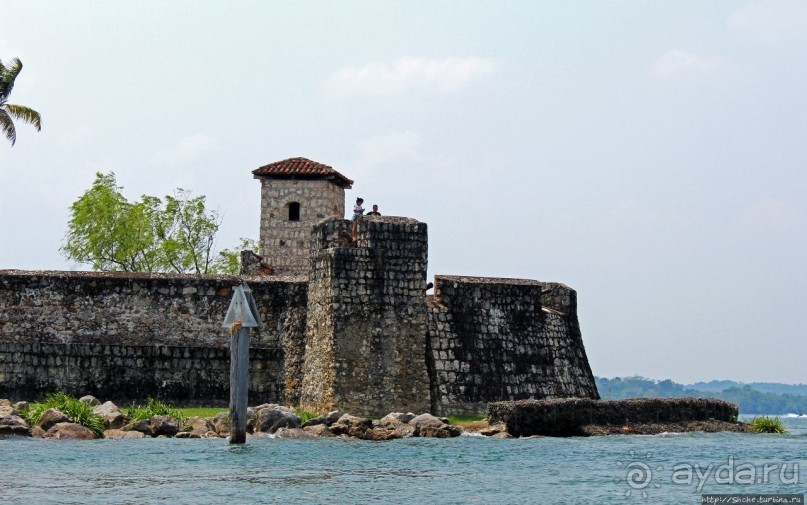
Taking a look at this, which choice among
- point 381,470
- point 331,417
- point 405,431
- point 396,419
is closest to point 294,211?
point 396,419

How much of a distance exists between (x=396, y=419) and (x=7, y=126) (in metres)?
12.9

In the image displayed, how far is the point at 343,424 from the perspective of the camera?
29.5 m

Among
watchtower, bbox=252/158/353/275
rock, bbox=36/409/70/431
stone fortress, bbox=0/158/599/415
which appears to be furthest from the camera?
watchtower, bbox=252/158/353/275

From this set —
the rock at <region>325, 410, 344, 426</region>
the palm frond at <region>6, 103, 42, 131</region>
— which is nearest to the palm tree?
the palm frond at <region>6, 103, 42, 131</region>

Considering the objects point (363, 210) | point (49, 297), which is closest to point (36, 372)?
point (49, 297)

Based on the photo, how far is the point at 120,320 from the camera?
109 feet

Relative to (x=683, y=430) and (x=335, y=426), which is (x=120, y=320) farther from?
(x=683, y=430)

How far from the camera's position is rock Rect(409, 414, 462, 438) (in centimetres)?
2992

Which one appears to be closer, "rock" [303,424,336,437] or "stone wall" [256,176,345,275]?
"rock" [303,424,336,437]

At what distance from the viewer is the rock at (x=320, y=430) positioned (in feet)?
96.5

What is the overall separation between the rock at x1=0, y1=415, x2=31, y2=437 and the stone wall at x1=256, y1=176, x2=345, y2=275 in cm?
1497

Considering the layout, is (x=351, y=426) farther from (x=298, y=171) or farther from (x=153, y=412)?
(x=298, y=171)

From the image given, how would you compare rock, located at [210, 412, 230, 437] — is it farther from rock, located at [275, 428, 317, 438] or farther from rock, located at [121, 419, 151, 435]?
rock, located at [121, 419, 151, 435]

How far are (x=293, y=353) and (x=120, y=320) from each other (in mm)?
4487
